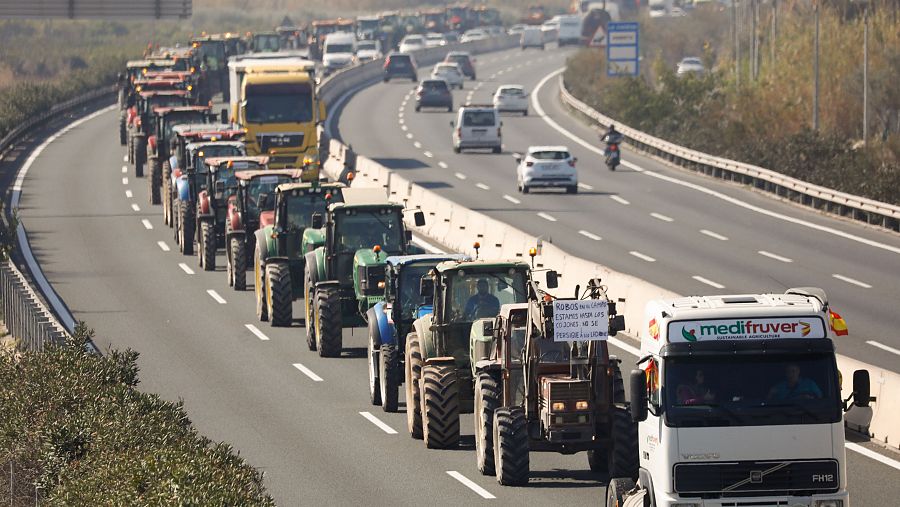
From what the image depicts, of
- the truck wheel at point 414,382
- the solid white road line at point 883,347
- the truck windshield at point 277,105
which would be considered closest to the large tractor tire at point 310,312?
the truck wheel at point 414,382

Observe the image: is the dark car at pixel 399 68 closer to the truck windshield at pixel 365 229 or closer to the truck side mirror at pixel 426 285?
the truck windshield at pixel 365 229

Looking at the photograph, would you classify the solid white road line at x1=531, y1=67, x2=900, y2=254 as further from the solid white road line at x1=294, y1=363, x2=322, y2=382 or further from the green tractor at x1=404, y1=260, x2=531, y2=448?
the green tractor at x1=404, y1=260, x2=531, y2=448

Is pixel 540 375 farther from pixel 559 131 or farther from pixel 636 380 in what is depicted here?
pixel 559 131

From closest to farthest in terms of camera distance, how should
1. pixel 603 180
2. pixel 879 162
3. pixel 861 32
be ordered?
pixel 879 162 → pixel 603 180 → pixel 861 32

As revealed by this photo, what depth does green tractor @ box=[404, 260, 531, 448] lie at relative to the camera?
69.8 ft

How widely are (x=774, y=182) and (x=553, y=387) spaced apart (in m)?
34.7

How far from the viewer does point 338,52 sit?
352 feet

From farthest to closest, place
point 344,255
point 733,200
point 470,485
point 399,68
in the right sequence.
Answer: point 399,68 < point 733,200 < point 344,255 < point 470,485

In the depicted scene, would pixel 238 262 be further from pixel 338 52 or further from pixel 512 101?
pixel 338 52

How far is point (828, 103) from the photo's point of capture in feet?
221

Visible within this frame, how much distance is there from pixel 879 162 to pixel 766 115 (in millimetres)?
12907

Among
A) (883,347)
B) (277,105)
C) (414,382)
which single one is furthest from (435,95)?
(414,382)

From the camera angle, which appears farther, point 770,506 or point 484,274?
point 484,274

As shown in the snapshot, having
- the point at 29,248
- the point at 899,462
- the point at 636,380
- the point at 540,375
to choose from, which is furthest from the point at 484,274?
the point at 29,248
